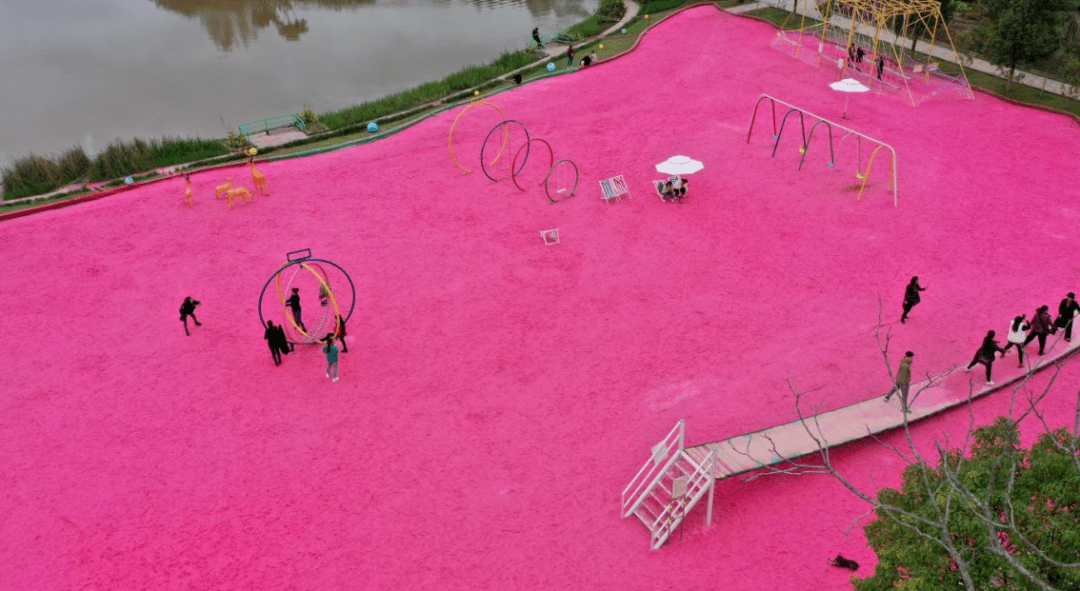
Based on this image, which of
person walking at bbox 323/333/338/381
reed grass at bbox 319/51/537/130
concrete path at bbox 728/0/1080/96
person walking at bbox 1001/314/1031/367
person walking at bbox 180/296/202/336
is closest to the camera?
person walking at bbox 1001/314/1031/367

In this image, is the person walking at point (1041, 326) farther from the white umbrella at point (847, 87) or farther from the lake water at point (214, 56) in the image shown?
the lake water at point (214, 56)

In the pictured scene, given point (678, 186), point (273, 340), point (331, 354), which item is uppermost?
point (678, 186)

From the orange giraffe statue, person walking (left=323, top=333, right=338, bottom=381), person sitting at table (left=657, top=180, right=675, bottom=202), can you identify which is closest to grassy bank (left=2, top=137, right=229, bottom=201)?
the orange giraffe statue

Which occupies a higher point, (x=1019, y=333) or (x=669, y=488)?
(x=1019, y=333)

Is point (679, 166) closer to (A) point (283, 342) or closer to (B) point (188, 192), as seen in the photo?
(A) point (283, 342)

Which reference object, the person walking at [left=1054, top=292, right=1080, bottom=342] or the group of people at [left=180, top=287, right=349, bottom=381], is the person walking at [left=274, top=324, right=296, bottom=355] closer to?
the group of people at [left=180, top=287, right=349, bottom=381]

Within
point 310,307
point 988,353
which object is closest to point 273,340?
point 310,307

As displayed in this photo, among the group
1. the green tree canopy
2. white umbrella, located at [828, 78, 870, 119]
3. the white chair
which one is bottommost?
the green tree canopy

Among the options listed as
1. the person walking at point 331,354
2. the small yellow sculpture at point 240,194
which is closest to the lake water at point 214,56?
the small yellow sculpture at point 240,194

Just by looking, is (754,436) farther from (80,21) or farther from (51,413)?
(80,21)
